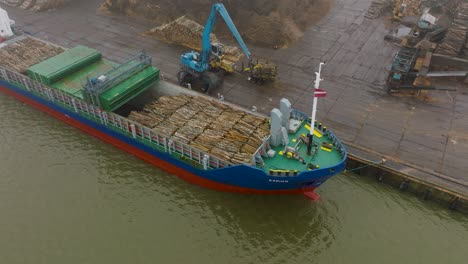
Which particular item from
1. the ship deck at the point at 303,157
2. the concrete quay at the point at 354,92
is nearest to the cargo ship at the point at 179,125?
the ship deck at the point at 303,157

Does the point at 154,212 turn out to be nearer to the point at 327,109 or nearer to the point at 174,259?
the point at 174,259

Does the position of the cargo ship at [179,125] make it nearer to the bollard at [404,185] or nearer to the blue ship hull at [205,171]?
the blue ship hull at [205,171]

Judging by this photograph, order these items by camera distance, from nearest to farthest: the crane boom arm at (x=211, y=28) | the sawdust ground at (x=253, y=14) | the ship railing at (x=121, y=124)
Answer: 1. the ship railing at (x=121, y=124)
2. the crane boom arm at (x=211, y=28)
3. the sawdust ground at (x=253, y=14)

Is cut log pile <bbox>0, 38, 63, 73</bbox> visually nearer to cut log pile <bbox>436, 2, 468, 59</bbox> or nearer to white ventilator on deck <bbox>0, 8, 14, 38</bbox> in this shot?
white ventilator on deck <bbox>0, 8, 14, 38</bbox>

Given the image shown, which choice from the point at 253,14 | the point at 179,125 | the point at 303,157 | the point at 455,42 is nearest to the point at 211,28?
the point at 179,125

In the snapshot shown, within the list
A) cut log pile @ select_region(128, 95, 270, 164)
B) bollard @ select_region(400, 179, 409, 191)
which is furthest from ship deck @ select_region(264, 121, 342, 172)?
bollard @ select_region(400, 179, 409, 191)

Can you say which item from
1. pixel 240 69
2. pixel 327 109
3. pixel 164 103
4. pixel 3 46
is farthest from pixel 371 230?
pixel 3 46
